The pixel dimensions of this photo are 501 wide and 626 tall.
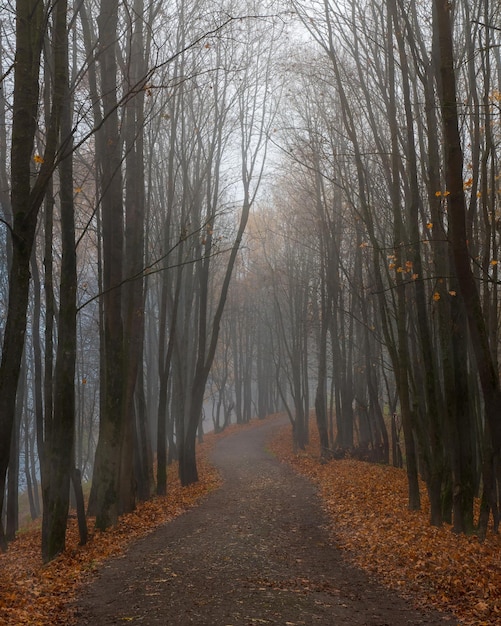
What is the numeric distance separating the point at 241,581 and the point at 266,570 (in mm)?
627

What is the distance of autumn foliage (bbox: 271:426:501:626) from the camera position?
641 cm

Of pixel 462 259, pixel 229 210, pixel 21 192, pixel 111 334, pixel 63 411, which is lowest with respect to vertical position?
pixel 63 411

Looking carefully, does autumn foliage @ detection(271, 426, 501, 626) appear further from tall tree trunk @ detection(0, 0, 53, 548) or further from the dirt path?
tall tree trunk @ detection(0, 0, 53, 548)

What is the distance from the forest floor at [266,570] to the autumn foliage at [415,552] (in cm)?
2

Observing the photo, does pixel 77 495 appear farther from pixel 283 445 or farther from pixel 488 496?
pixel 283 445

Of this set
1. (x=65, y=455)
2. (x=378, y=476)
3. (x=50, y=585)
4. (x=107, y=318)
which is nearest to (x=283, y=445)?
(x=378, y=476)

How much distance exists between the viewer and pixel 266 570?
7.68 meters

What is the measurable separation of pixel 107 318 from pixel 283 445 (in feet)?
64.3

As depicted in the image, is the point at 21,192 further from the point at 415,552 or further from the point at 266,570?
the point at 415,552

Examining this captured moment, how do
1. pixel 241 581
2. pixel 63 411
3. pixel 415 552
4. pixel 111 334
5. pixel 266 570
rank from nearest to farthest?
pixel 241 581, pixel 266 570, pixel 415 552, pixel 63 411, pixel 111 334

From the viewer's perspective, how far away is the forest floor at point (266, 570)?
6.03 metres

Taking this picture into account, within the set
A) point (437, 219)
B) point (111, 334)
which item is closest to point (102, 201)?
point (111, 334)

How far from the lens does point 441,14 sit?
7.66 meters

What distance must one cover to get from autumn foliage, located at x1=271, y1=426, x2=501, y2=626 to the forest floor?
20 millimetres
